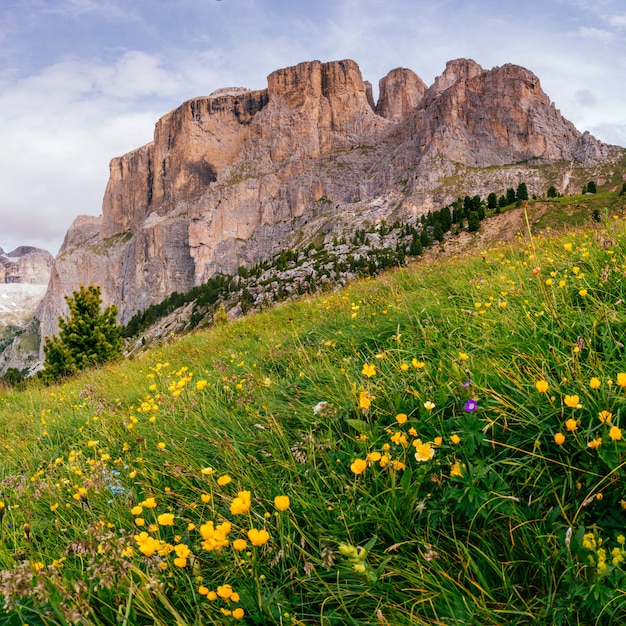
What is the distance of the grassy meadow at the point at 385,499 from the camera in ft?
5.37

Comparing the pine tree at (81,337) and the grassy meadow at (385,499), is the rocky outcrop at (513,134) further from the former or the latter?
the grassy meadow at (385,499)

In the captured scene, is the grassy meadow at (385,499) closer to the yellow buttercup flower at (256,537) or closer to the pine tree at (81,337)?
the yellow buttercup flower at (256,537)

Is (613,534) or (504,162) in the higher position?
(504,162)

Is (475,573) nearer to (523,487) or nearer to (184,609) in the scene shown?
(523,487)

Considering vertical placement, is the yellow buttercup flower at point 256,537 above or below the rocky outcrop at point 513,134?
below

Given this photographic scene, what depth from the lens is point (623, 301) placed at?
9.89 feet

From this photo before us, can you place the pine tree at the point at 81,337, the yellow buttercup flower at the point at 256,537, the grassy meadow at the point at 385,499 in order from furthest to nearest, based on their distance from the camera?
the pine tree at the point at 81,337
the grassy meadow at the point at 385,499
the yellow buttercup flower at the point at 256,537

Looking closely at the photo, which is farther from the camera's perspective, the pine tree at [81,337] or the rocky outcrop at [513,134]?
the rocky outcrop at [513,134]

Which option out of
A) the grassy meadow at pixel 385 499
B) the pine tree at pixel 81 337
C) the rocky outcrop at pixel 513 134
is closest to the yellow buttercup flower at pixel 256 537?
the grassy meadow at pixel 385 499

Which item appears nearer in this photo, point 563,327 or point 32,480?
point 563,327

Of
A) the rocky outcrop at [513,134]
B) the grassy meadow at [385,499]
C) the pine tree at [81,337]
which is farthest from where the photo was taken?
the rocky outcrop at [513,134]

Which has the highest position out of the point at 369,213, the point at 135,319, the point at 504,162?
the point at 504,162

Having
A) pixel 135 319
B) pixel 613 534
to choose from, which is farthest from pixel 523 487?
pixel 135 319

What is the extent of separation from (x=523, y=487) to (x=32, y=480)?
386cm
